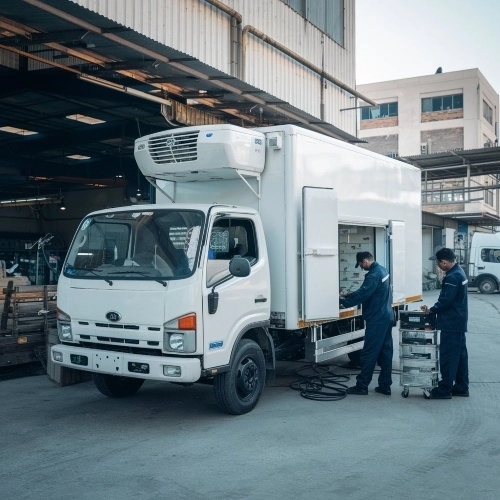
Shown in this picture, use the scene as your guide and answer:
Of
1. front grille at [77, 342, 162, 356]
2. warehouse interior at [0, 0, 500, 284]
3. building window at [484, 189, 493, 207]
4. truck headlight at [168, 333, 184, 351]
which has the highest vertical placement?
building window at [484, 189, 493, 207]

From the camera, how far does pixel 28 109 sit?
579 inches

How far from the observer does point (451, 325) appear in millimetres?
7961

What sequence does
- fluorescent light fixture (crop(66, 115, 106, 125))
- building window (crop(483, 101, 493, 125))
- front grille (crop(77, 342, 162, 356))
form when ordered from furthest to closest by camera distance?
building window (crop(483, 101, 493, 125)) → fluorescent light fixture (crop(66, 115, 106, 125)) → front grille (crop(77, 342, 162, 356))

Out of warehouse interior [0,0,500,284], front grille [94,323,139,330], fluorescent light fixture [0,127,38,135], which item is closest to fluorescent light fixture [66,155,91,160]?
warehouse interior [0,0,500,284]

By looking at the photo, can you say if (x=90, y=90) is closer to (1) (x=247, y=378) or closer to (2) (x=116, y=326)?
(2) (x=116, y=326)

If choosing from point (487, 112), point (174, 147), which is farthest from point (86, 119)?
point (487, 112)

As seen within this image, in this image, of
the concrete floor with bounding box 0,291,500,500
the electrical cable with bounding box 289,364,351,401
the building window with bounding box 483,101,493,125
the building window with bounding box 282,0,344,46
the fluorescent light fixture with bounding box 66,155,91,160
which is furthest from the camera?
the building window with bounding box 483,101,493,125

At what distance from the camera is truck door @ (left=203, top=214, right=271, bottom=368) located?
6574 mm

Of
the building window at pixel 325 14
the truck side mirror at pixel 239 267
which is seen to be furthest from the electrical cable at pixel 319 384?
the building window at pixel 325 14

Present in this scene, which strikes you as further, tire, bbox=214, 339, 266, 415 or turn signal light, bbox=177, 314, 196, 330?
tire, bbox=214, 339, 266, 415

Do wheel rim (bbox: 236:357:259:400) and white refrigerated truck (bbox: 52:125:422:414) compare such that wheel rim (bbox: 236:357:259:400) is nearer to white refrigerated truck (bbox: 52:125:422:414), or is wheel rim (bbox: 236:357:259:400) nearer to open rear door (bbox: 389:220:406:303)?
white refrigerated truck (bbox: 52:125:422:414)

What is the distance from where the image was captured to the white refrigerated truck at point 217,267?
6477 millimetres

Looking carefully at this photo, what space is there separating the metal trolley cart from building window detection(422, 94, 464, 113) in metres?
42.4

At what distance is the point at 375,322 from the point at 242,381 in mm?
2168
